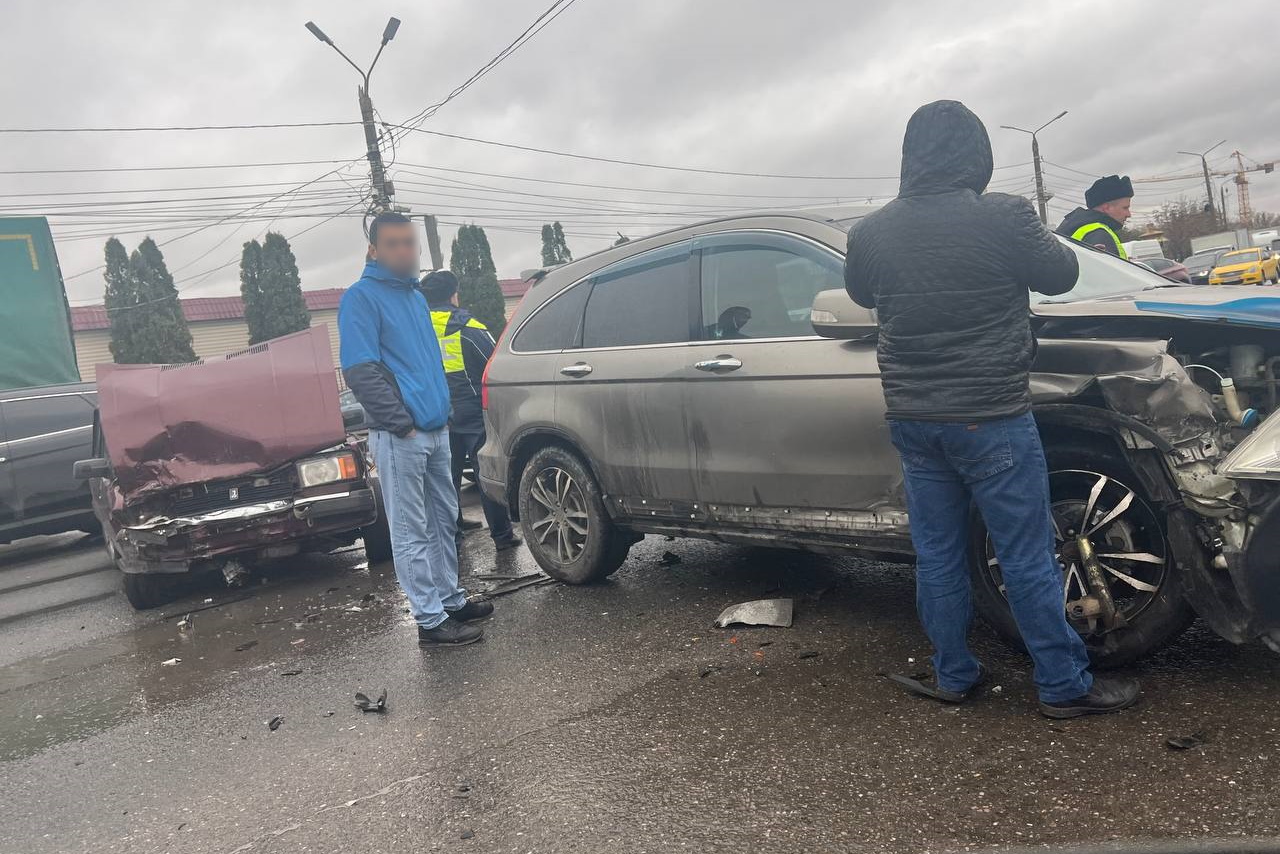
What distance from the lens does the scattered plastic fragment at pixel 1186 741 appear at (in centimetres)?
287

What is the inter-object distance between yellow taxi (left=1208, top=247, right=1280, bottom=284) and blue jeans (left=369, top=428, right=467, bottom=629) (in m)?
25.7

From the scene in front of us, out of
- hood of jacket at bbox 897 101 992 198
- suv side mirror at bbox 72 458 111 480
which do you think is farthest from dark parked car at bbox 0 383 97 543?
hood of jacket at bbox 897 101 992 198

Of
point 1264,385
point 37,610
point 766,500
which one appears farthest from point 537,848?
point 37,610

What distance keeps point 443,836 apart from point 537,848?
0.33 meters

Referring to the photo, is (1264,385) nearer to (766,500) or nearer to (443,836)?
(766,500)

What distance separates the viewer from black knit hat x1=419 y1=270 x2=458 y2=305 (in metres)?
7.00

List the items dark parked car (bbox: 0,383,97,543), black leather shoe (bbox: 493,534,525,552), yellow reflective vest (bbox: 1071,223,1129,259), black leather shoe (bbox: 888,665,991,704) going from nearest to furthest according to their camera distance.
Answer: black leather shoe (bbox: 888,665,991,704)
yellow reflective vest (bbox: 1071,223,1129,259)
black leather shoe (bbox: 493,534,525,552)
dark parked car (bbox: 0,383,97,543)

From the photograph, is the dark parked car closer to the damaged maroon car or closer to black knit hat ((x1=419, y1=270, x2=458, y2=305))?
the damaged maroon car

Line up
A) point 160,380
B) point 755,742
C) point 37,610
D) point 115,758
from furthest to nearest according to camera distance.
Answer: point 37,610 < point 160,380 < point 115,758 < point 755,742

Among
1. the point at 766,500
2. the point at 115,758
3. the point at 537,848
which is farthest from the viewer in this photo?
the point at 766,500

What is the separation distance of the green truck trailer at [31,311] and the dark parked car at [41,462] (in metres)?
2.46

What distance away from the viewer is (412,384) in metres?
4.80

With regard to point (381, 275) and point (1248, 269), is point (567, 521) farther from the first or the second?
point (1248, 269)

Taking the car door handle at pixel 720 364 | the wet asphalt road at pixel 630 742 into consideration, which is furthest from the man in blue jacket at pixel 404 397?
the car door handle at pixel 720 364
